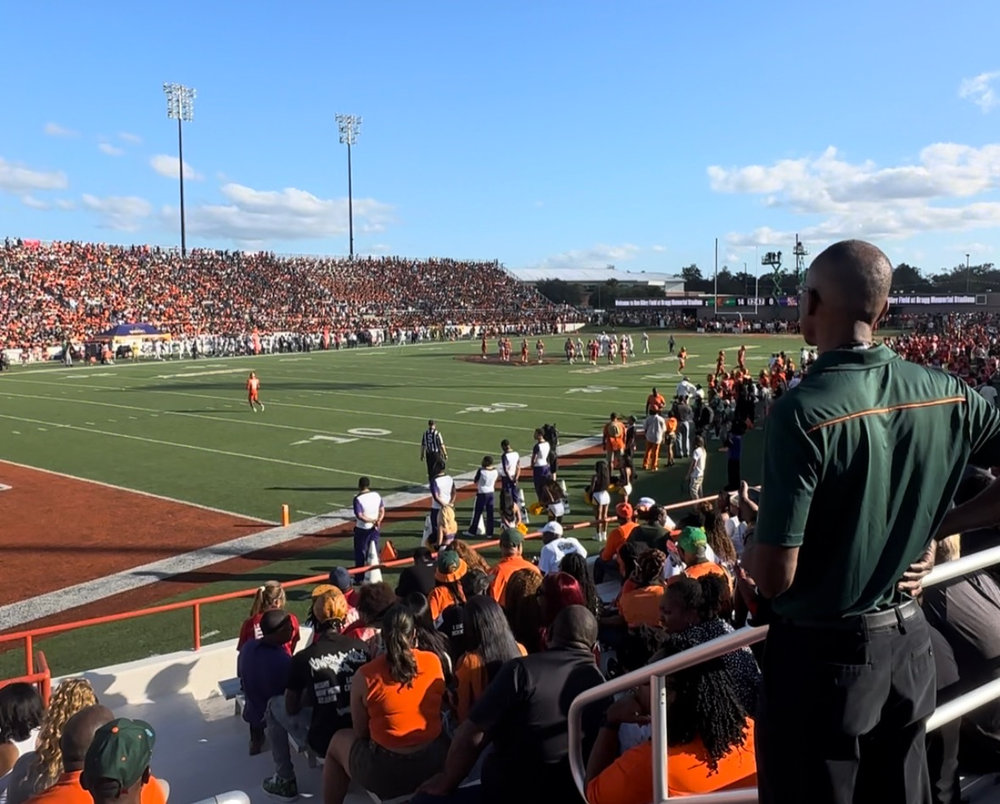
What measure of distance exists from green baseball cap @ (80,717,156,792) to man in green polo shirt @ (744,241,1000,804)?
2075mm

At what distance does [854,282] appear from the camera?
78.8 inches

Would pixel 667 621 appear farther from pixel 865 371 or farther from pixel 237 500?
pixel 237 500

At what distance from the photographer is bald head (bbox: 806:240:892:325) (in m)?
2.00

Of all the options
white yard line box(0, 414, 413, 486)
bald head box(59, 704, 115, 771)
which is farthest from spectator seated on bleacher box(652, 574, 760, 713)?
white yard line box(0, 414, 413, 486)

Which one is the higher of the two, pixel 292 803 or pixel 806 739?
pixel 806 739

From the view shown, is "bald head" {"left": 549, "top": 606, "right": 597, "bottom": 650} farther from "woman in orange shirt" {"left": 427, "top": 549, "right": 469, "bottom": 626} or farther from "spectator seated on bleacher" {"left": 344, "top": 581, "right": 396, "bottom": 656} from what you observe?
"woman in orange shirt" {"left": 427, "top": 549, "right": 469, "bottom": 626}

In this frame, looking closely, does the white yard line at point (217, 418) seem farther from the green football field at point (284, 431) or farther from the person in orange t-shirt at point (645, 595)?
the person in orange t-shirt at point (645, 595)

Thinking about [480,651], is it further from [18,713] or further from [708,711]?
[18,713]

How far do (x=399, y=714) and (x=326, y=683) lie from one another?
0.81 metres

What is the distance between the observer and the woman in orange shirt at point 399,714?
4.22 m

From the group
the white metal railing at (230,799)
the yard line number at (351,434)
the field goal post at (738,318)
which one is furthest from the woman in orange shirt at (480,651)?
the field goal post at (738,318)

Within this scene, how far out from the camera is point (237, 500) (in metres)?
15.5

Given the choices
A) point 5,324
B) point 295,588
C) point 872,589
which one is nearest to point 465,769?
point 872,589

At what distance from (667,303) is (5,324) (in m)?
62.9
